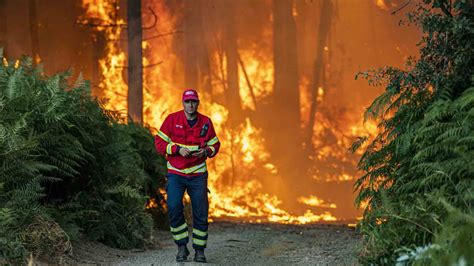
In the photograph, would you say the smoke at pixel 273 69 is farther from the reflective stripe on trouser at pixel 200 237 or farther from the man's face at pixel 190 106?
the man's face at pixel 190 106

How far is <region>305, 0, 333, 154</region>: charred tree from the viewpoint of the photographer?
1188 inches

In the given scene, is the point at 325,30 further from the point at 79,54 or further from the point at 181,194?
the point at 181,194

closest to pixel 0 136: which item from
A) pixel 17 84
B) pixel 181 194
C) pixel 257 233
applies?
pixel 17 84

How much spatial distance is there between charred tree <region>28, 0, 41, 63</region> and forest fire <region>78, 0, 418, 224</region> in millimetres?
1843

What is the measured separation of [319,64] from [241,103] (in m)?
3.34

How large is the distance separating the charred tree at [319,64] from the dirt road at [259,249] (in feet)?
50.8

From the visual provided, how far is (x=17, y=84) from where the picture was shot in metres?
9.55

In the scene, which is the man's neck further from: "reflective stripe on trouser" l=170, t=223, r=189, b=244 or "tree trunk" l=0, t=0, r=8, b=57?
"tree trunk" l=0, t=0, r=8, b=57

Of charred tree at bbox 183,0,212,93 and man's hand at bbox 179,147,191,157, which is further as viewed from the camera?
charred tree at bbox 183,0,212,93

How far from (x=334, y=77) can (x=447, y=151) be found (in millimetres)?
22781

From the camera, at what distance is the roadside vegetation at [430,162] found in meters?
6.32

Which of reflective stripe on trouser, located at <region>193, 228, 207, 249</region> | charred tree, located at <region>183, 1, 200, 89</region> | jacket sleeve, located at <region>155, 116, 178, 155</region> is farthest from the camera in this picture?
charred tree, located at <region>183, 1, 200, 89</region>

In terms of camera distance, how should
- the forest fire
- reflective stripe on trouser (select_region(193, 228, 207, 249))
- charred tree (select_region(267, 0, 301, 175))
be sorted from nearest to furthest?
reflective stripe on trouser (select_region(193, 228, 207, 249)) → the forest fire → charred tree (select_region(267, 0, 301, 175))

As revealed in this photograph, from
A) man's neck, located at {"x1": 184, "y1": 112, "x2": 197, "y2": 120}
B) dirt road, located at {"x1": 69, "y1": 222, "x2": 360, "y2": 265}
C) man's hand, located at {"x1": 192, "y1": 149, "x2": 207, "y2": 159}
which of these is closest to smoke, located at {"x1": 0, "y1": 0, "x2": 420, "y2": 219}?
dirt road, located at {"x1": 69, "y1": 222, "x2": 360, "y2": 265}
